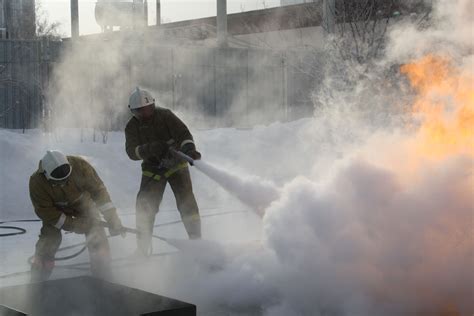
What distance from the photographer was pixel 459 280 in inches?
215

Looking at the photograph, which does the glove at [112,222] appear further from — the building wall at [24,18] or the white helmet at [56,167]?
the building wall at [24,18]

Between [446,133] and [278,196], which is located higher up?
[446,133]

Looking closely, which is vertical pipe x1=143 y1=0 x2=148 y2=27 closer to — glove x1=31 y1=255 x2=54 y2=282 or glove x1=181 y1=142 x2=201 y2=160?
glove x1=181 y1=142 x2=201 y2=160

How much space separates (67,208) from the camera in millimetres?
6941

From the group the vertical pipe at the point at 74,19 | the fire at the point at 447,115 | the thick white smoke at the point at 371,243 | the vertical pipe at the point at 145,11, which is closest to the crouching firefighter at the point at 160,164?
the thick white smoke at the point at 371,243

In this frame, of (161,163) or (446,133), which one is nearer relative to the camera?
(446,133)

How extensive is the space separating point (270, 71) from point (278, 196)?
1404cm

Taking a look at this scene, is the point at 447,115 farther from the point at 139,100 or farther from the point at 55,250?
the point at 55,250

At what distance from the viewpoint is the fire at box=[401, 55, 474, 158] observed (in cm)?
598

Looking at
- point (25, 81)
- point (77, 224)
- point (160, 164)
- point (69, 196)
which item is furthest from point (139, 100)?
point (25, 81)

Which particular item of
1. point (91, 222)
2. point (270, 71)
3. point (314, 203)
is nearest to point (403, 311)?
point (314, 203)

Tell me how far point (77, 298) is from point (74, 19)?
1504cm

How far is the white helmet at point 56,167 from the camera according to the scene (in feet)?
21.2

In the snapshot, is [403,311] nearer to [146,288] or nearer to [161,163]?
[146,288]
